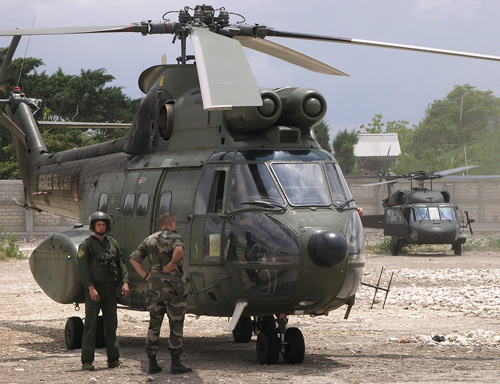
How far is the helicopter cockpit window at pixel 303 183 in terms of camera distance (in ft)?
27.0

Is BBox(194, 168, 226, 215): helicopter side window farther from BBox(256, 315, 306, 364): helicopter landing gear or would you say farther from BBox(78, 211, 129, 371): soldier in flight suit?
BBox(256, 315, 306, 364): helicopter landing gear

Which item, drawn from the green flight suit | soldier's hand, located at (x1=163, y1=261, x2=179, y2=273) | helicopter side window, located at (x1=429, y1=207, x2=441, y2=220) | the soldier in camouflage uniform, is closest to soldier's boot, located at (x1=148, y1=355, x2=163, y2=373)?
the soldier in camouflage uniform

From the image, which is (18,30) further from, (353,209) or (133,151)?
(353,209)

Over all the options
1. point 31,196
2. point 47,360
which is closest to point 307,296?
point 47,360

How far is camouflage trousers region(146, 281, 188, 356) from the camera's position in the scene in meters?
7.79

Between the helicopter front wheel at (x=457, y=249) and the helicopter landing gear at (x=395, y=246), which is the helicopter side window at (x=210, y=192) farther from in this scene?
the helicopter front wheel at (x=457, y=249)

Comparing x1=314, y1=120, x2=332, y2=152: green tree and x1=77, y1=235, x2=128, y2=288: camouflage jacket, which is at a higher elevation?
x1=314, y1=120, x2=332, y2=152: green tree

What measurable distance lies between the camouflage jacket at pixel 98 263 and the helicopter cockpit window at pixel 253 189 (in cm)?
129

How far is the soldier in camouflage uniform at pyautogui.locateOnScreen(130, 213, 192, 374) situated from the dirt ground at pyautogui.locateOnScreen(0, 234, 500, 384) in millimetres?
245

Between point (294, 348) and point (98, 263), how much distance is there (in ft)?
6.86

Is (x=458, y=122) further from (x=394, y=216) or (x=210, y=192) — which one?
(x=210, y=192)

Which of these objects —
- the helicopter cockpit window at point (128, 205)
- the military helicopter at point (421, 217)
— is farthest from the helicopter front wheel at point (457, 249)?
the helicopter cockpit window at point (128, 205)

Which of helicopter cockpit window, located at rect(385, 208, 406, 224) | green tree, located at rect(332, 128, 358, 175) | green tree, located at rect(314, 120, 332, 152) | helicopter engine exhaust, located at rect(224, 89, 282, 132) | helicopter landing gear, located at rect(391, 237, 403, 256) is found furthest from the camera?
green tree, located at rect(332, 128, 358, 175)

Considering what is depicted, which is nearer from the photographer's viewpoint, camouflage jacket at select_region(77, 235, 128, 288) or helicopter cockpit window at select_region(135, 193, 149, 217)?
camouflage jacket at select_region(77, 235, 128, 288)
